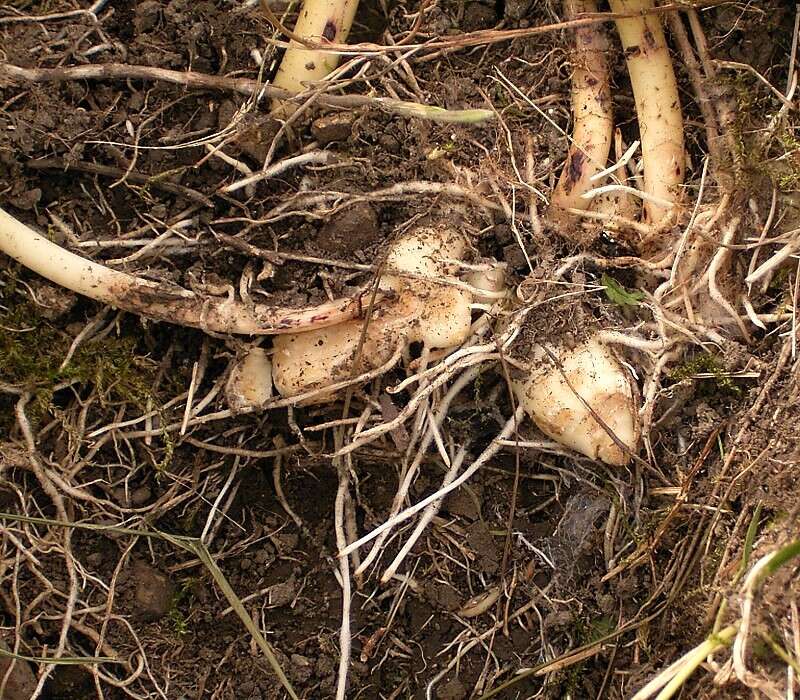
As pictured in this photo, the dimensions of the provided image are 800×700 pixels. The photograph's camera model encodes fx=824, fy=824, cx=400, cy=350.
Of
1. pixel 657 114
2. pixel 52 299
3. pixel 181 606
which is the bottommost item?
pixel 181 606

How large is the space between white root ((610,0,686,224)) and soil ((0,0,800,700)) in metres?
0.06

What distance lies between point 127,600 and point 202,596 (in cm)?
12

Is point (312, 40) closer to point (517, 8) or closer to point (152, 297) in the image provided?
point (517, 8)

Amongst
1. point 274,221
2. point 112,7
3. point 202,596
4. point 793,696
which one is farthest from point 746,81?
point 202,596

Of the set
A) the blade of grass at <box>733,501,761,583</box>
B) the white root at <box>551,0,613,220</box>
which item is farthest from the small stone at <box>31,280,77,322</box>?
the blade of grass at <box>733,501,761,583</box>

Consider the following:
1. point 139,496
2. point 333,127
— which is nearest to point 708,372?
point 333,127

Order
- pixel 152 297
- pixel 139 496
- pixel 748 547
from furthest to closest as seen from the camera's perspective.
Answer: pixel 139 496 < pixel 152 297 < pixel 748 547

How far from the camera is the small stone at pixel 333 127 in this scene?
1317 mm

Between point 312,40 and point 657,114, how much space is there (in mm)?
563

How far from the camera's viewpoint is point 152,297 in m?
1.26

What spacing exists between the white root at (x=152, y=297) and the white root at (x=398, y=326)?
0.14 feet

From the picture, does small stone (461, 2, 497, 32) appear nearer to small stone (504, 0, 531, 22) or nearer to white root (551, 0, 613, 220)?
small stone (504, 0, 531, 22)

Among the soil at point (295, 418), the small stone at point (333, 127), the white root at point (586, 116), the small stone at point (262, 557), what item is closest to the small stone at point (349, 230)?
the soil at point (295, 418)

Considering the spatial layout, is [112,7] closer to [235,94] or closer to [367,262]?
[235,94]
